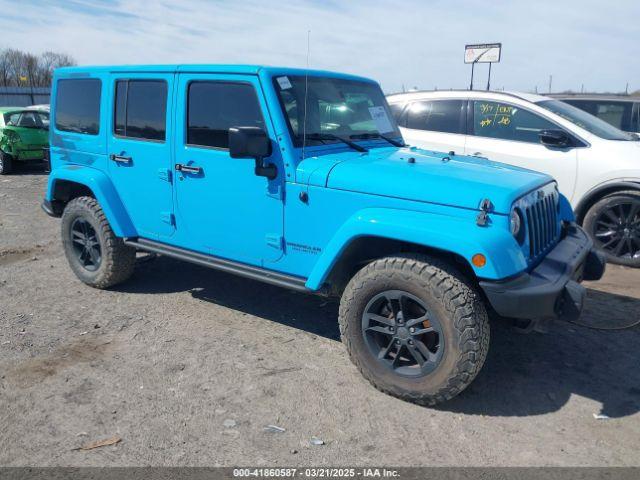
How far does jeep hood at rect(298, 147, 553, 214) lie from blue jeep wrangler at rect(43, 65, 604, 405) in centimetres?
1

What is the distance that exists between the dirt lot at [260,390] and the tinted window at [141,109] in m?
1.53

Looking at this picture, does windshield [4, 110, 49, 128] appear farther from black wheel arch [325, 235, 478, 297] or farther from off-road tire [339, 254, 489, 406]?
off-road tire [339, 254, 489, 406]

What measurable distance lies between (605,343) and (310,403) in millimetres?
2418

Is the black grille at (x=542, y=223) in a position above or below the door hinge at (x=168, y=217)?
above

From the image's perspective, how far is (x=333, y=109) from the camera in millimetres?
4055

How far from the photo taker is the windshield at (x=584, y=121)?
20.7 ft

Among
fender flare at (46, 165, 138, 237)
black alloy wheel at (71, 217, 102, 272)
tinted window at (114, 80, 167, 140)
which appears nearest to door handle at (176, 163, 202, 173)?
tinted window at (114, 80, 167, 140)

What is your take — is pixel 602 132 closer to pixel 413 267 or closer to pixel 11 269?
pixel 413 267

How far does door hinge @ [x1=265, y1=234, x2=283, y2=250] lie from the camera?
12.4 feet

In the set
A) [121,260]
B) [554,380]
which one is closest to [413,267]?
[554,380]

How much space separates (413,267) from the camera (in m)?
3.18

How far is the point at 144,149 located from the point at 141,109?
34cm

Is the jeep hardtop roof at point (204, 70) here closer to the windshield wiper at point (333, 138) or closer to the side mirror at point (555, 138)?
the windshield wiper at point (333, 138)

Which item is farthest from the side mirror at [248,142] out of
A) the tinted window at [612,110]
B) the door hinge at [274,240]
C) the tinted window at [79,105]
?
the tinted window at [612,110]
